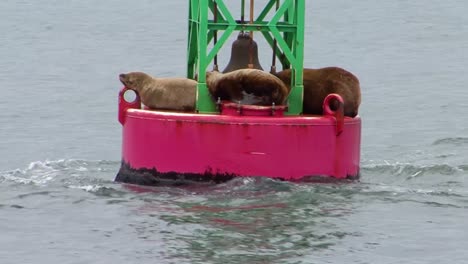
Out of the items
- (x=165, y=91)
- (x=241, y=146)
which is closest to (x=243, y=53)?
(x=165, y=91)

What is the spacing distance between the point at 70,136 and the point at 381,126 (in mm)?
5664

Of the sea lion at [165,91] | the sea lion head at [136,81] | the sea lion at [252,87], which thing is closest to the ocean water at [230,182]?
the sea lion at [252,87]

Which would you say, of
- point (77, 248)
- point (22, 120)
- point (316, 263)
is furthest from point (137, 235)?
point (22, 120)

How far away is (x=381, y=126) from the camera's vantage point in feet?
99.1

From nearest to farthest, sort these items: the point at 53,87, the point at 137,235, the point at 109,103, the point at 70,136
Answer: the point at 137,235 → the point at 70,136 → the point at 109,103 → the point at 53,87

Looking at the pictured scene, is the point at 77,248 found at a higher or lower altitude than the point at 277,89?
lower

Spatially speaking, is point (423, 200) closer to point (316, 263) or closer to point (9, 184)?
point (316, 263)

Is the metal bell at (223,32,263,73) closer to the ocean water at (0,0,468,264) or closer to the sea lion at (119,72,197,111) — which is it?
the sea lion at (119,72,197,111)

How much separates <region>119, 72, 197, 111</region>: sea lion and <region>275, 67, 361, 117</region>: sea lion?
4.02 feet

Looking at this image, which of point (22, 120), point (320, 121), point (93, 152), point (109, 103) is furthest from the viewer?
point (109, 103)

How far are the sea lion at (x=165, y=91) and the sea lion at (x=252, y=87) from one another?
56cm

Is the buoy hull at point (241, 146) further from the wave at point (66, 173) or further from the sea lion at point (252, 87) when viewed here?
the wave at point (66, 173)

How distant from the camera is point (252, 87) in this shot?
19438 mm

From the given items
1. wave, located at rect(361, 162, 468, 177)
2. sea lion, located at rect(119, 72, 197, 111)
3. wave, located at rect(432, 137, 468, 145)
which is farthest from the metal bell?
wave, located at rect(432, 137, 468, 145)
